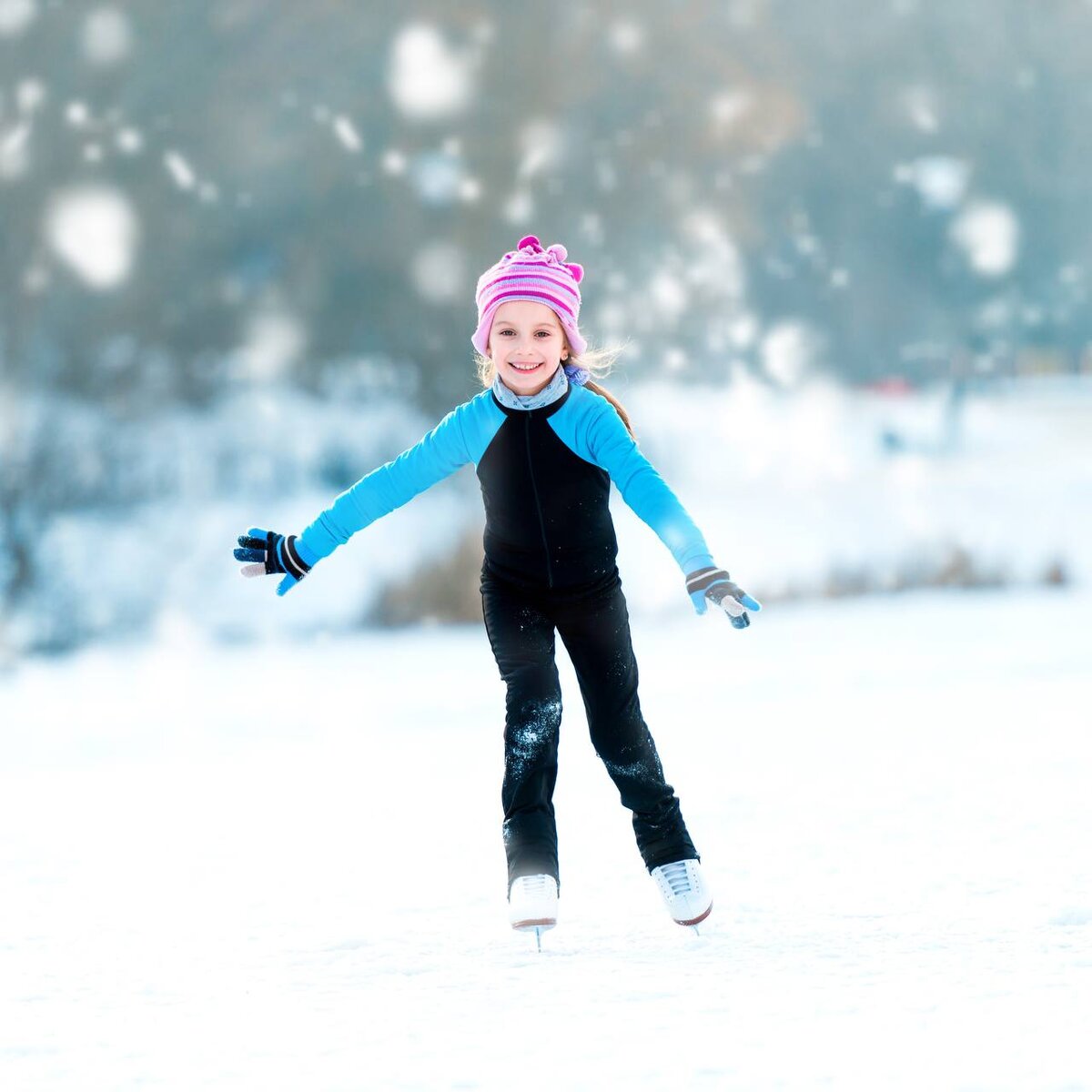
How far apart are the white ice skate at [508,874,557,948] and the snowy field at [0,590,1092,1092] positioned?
6 centimetres

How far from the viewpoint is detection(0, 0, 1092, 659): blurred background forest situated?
8.48 metres

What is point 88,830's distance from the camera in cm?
404

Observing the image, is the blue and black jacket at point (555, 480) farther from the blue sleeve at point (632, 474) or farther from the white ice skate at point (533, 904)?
the white ice skate at point (533, 904)

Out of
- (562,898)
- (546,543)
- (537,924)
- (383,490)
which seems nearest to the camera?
(537,924)

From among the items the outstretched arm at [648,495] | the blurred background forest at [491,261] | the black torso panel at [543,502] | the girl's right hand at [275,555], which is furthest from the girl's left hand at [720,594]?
the blurred background forest at [491,261]

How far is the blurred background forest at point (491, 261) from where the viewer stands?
27.8 ft

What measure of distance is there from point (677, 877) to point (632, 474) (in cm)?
85

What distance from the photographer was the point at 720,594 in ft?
8.02

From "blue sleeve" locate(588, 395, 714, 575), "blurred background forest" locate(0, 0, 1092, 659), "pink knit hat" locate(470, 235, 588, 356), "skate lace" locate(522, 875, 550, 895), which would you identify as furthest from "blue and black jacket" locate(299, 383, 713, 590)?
"blurred background forest" locate(0, 0, 1092, 659)

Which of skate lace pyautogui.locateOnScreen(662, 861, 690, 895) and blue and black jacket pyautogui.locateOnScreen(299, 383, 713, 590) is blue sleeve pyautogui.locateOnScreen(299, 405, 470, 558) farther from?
skate lace pyautogui.locateOnScreen(662, 861, 690, 895)

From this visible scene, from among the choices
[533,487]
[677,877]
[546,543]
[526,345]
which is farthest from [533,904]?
[526,345]

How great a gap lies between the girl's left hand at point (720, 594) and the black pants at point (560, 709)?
0.28 meters

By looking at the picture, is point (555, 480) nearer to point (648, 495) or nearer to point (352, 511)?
point (648, 495)

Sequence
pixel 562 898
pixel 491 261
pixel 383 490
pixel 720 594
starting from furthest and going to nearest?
pixel 491 261, pixel 562 898, pixel 383 490, pixel 720 594
